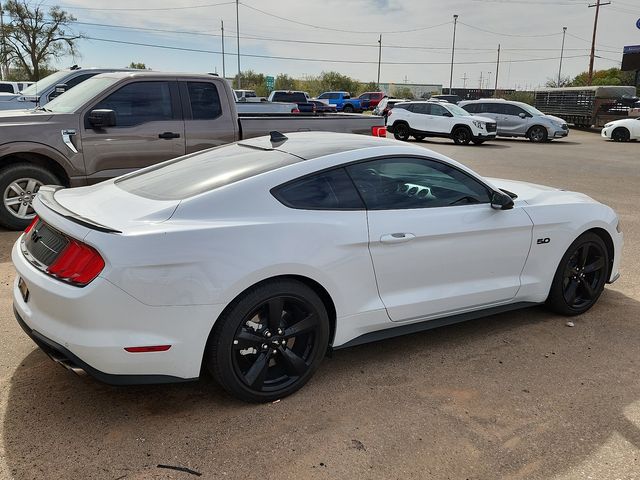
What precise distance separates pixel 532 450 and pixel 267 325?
5.06 ft

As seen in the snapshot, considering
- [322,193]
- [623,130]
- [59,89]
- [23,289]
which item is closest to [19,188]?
[59,89]

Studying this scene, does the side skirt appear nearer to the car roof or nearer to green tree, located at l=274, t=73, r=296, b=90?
the car roof

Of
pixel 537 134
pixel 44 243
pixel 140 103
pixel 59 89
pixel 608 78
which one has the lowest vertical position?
pixel 537 134

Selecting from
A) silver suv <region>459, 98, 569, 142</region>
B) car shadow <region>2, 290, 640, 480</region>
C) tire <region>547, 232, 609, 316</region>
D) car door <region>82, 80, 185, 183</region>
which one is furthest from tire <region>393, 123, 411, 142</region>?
car shadow <region>2, 290, 640, 480</region>

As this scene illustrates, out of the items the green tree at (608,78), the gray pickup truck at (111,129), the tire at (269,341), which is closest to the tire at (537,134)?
the gray pickup truck at (111,129)

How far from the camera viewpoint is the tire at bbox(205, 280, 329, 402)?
9.87 feet

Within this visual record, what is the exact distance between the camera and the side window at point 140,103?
7.00 m

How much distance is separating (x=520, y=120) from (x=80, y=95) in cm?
2180

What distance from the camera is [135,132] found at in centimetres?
708

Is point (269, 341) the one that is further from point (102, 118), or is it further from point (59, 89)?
point (59, 89)

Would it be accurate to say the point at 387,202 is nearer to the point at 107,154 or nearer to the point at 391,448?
the point at 391,448

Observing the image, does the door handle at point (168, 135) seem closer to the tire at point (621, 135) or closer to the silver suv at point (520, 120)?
the silver suv at point (520, 120)

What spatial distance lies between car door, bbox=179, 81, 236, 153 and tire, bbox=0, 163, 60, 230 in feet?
5.81

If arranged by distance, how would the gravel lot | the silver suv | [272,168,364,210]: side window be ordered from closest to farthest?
the gravel lot
[272,168,364,210]: side window
the silver suv
